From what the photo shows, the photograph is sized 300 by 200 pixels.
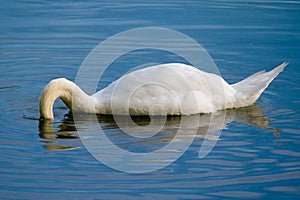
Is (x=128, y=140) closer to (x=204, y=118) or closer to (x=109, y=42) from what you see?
(x=204, y=118)

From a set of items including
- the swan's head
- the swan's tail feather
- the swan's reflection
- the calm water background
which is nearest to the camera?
the calm water background

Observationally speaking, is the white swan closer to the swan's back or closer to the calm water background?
the swan's back

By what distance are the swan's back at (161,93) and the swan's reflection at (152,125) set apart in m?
0.13

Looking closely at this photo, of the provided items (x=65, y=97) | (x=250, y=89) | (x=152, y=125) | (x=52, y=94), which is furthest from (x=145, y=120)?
(x=250, y=89)

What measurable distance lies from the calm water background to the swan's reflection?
3 cm

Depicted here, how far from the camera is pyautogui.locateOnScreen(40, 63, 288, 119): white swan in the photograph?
1127 centimetres

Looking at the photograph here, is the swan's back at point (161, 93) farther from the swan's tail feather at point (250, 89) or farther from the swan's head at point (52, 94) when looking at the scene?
the swan's tail feather at point (250, 89)

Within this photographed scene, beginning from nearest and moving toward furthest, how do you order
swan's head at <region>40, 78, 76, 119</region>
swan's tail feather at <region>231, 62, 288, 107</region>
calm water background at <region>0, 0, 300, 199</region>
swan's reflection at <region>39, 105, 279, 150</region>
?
calm water background at <region>0, 0, 300, 199</region>
swan's reflection at <region>39, 105, 279, 150</region>
swan's head at <region>40, 78, 76, 119</region>
swan's tail feather at <region>231, 62, 288, 107</region>

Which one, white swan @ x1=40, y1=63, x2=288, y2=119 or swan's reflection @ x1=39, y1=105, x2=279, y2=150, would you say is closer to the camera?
swan's reflection @ x1=39, y1=105, x2=279, y2=150

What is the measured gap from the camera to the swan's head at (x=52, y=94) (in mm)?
11250

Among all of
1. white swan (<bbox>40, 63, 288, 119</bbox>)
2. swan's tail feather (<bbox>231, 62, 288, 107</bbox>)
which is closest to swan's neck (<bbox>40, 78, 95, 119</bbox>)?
white swan (<bbox>40, 63, 288, 119</bbox>)

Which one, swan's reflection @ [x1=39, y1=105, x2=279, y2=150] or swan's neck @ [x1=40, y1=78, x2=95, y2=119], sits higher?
swan's neck @ [x1=40, y1=78, x2=95, y2=119]

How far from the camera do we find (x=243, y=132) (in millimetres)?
10734

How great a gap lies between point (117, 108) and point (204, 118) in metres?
1.23
